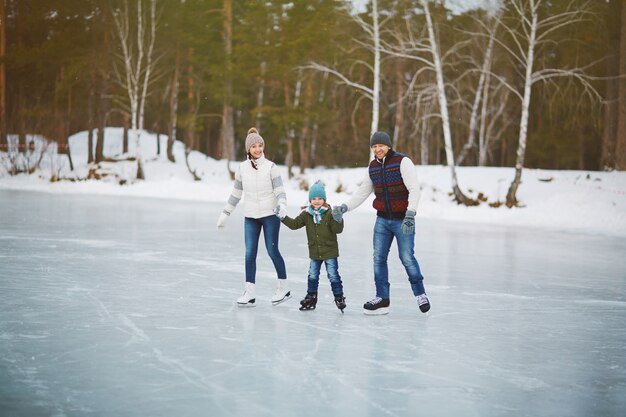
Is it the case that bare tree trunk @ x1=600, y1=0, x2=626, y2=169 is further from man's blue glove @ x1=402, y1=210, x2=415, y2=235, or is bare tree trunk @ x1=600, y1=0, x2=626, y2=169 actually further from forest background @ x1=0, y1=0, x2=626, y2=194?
man's blue glove @ x1=402, y1=210, x2=415, y2=235

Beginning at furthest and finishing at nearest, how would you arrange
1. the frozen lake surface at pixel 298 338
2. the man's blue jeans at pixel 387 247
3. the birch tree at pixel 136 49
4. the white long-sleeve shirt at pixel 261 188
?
1. the birch tree at pixel 136 49
2. the white long-sleeve shirt at pixel 261 188
3. the man's blue jeans at pixel 387 247
4. the frozen lake surface at pixel 298 338

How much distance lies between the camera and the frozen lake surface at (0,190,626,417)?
4691mm

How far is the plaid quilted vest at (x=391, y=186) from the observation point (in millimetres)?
7035

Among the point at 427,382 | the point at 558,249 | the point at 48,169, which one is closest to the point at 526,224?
the point at 558,249

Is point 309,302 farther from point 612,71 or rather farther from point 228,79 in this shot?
point 228,79

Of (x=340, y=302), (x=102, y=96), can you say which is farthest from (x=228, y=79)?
(x=340, y=302)

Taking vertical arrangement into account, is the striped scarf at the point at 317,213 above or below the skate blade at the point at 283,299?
above

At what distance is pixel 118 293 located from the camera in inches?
335

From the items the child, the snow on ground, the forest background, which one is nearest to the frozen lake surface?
the child

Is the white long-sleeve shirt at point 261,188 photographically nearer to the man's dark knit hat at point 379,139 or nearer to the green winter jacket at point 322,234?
the green winter jacket at point 322,234

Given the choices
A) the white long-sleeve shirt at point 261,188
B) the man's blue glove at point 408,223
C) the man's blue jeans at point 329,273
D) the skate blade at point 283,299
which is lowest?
the skate blade at point 283,299

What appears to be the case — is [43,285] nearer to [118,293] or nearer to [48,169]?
[118,293]

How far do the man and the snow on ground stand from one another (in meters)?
11.8

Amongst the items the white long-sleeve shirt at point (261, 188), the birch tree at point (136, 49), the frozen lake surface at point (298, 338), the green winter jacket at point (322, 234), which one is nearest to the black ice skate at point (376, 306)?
the frozen lake surface at point (298, 338)
